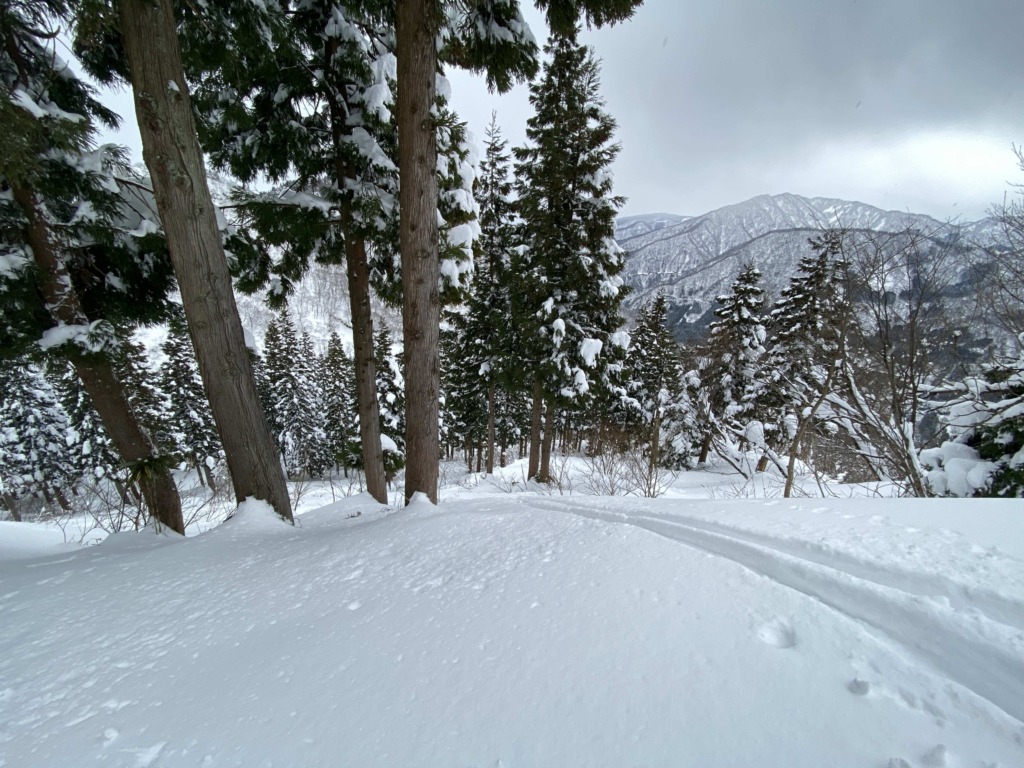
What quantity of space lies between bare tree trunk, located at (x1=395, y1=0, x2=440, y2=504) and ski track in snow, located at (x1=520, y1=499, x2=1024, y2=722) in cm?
264

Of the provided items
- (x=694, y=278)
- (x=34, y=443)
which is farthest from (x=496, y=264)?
(x=694, y=278)

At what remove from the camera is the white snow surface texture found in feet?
3.32

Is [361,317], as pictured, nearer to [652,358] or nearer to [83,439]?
[652,358]

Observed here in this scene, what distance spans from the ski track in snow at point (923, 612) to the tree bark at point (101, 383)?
548 cm

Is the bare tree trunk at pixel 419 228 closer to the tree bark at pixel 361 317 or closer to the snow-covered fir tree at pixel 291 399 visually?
the tree bark at pixel 361 317

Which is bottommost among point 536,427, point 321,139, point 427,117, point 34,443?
point 34,443

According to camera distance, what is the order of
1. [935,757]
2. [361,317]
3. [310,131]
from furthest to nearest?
1. [361,317]
2. [310,131]
3. [935,757]

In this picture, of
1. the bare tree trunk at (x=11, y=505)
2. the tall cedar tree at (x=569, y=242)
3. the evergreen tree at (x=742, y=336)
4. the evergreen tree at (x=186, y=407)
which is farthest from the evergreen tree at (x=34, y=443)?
the evergreen tree at (x=742, y=336)

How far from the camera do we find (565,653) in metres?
1.33

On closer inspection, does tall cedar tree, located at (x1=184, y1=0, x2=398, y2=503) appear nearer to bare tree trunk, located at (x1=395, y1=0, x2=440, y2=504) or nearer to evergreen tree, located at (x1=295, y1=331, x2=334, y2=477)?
bare tree trunk, located at (x1=395, y1=0, x2=440, y2=504)

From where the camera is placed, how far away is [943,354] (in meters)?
4.82

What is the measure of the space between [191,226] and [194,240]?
0.11m

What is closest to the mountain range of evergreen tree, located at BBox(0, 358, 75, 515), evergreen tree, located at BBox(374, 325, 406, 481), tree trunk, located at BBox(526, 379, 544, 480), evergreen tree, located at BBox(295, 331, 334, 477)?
evergreen tree, located at BBox(374, 325, 406, 481)

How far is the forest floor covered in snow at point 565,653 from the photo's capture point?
3.32ft
